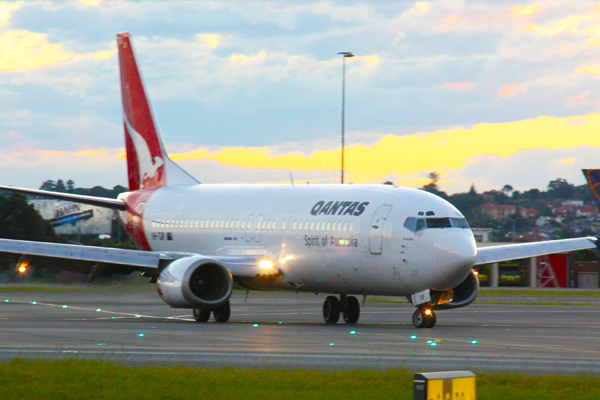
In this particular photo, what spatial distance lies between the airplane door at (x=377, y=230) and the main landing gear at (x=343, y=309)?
3.38 m

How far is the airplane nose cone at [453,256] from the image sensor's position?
23.3 m

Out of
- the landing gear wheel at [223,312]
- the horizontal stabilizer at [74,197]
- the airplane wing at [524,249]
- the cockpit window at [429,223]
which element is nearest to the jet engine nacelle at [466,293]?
the airplane wing at [524,249]

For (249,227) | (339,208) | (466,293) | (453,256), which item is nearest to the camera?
(453,256)

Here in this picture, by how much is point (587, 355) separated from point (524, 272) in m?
59.4

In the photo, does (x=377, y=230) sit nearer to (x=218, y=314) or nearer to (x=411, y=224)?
(x=411, y=224)

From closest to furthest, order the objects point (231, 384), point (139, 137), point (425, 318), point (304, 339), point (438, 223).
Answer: point (231, 384) → point (304, 339) → point (438, 223) → point (425, 318) → point (139, 137)

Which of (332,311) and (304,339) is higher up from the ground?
(332,311)

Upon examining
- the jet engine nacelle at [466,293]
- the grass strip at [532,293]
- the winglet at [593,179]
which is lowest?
the grass strip at [532,293]

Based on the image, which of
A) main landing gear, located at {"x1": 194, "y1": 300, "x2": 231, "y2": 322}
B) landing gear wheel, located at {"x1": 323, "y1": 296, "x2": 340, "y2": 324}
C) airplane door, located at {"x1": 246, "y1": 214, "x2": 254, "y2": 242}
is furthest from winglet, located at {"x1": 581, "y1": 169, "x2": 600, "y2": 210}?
main landing gear, located at {"x1": 194, "y1": 300, "x2": 231, "y2": 322}

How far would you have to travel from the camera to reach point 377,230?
2489cm

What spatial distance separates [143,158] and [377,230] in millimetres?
14978

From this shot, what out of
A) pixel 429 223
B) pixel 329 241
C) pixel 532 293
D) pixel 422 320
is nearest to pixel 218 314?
pixel 329 241

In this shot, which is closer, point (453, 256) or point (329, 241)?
point (453, 256)

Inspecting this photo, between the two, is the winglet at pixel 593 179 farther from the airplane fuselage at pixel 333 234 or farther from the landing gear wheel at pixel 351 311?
the landing gear wheel at pixel 351 311
